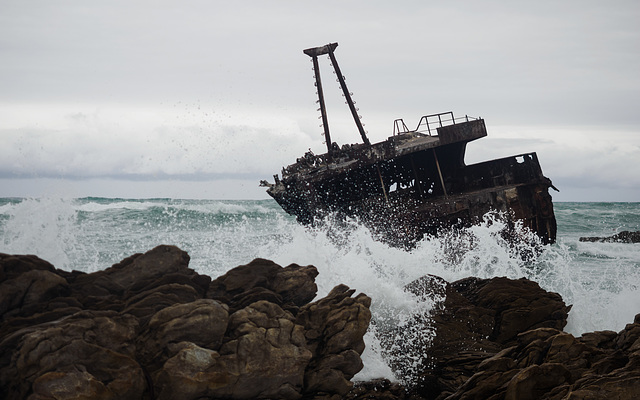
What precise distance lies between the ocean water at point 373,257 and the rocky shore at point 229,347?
93 centimetres

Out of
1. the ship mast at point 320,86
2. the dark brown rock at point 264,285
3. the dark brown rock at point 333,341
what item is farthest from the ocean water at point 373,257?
the ship mast at point 320,86

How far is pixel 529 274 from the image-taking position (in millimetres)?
14930

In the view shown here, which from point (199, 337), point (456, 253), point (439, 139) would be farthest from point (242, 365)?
point (439, 139)

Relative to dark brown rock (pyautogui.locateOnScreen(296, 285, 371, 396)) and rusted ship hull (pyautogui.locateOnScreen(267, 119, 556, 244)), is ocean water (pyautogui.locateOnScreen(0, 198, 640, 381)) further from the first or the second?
dark brown rock (pyautogui.locateOnScreen(296, 285, 371, 396))

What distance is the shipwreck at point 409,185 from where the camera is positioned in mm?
14148

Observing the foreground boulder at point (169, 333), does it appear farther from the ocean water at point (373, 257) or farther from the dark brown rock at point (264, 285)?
the ocean water at point (373, 257)

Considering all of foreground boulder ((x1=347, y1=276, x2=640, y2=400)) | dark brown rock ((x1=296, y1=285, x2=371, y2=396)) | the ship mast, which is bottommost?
foreground boulder ((x1=347, y1=276, x2=640, y2=400))

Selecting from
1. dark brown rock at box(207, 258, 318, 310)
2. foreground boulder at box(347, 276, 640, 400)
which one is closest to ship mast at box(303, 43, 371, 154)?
foreground boulder at box(347, 276, 640, 400)

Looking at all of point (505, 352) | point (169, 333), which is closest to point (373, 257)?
point (505, 352)

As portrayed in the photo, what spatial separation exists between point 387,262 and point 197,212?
2427cm

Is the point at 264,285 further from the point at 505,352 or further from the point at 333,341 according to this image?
the point at 505,352

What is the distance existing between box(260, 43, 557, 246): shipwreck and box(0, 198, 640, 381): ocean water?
54 centimetres

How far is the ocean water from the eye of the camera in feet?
29.2

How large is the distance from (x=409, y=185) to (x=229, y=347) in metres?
12.2
